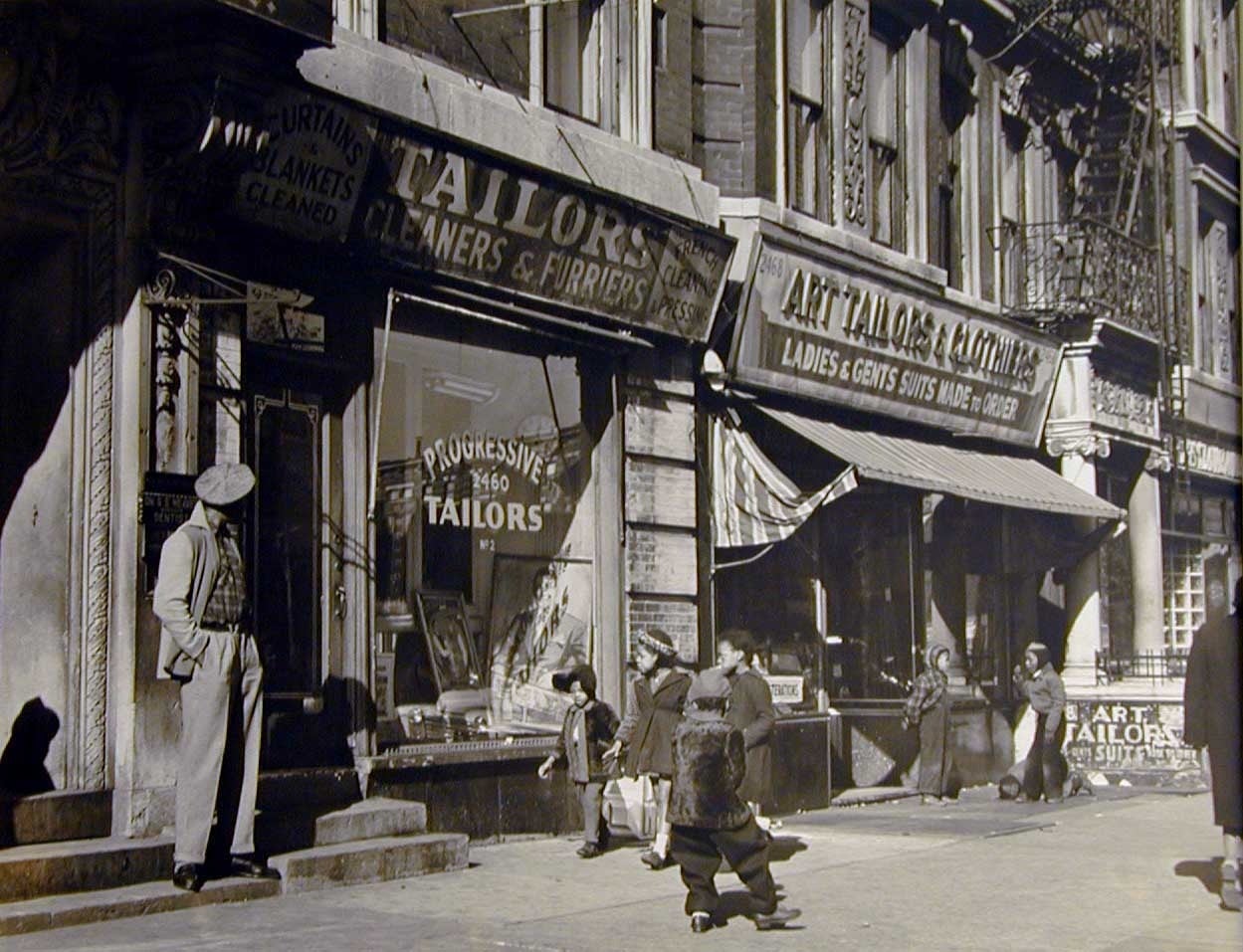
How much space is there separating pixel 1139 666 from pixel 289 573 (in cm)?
1489

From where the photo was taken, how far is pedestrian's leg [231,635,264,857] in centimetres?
1036

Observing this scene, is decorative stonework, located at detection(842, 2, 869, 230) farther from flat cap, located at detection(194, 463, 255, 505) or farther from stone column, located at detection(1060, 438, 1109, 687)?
flat cap, located at detection(194, 463, 255, 505)

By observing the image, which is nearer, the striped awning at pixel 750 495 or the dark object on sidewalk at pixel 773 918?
the dark object on sidewalk at pixel 773 918

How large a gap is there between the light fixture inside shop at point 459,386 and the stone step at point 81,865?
169 inches

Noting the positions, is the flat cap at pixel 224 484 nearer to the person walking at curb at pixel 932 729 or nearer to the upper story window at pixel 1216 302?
the person walking at curb at pixel 932 729

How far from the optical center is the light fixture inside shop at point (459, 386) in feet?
44.6

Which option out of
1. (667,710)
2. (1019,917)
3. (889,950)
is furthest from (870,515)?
(889,950)

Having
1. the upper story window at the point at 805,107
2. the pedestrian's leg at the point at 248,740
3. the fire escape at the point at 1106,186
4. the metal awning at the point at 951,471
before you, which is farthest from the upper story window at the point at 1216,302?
the pedestrian's leg at the point at 248,740

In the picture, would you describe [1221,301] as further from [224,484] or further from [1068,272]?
[224,484]

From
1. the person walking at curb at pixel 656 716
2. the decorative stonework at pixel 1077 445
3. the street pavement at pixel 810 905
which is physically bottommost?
the street pavement at pixel 810 905

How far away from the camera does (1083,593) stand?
2334 cm

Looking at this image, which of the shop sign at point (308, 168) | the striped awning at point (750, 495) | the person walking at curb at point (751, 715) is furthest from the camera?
the striped awning at point (750, 495)

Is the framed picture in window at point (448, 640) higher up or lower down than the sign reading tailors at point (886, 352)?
lower down

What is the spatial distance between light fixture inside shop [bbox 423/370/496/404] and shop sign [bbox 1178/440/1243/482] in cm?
1453
